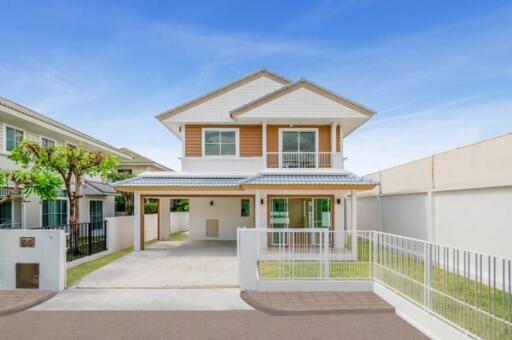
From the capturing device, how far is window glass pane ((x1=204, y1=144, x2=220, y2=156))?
15.9 metres

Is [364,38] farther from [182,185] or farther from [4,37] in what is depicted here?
[4,37]

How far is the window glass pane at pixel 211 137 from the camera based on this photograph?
627 inches

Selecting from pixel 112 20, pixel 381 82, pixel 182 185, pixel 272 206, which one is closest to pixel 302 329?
pixel 272 206

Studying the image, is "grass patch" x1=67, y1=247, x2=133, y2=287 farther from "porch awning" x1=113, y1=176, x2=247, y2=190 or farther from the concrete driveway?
"porch awning" x1=113, y1=176, x2=247, y2=190

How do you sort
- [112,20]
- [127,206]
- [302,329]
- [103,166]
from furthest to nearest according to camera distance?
[127,206], [112,20], [103,166], [302,329]

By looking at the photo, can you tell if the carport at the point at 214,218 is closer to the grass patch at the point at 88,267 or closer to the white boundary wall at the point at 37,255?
the grass patch at the point at 88,267

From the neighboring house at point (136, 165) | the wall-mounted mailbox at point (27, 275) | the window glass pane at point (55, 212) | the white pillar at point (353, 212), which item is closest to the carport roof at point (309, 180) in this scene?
the white pillar at point (353, 212)

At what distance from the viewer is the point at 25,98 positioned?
731 inches

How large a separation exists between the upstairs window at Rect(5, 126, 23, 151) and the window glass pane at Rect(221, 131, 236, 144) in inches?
350

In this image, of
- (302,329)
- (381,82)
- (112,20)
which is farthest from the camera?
(381,82)

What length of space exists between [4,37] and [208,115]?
29.5 ft

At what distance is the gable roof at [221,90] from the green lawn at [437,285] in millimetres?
9181

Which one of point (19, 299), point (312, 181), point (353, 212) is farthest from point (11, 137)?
point (353, 212)

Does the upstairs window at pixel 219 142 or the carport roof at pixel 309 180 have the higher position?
the upstairs window at pixel 219 142
